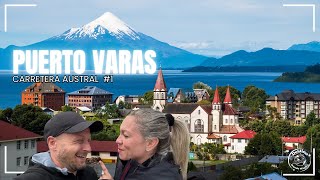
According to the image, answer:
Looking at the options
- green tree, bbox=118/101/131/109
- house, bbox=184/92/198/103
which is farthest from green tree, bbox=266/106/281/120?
green tree, bbox=118/101/131/109

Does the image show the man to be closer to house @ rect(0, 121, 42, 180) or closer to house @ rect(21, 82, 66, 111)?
house @ rect(0, 121, 42, 180)

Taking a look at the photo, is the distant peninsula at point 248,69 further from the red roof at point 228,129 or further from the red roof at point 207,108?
the red roof at point 228,129

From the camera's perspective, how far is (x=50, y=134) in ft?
3.38

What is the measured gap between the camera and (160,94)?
13297 millimetres

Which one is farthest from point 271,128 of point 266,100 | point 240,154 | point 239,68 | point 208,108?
point 239,68

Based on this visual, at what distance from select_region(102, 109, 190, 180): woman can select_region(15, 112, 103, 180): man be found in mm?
65

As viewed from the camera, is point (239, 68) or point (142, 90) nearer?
point (142, 90)

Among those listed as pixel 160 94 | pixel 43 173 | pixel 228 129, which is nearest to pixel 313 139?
pixel 228 129

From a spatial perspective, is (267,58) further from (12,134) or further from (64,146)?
(64,146)

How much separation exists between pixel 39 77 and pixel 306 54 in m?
7.53

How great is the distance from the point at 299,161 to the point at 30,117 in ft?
14.9

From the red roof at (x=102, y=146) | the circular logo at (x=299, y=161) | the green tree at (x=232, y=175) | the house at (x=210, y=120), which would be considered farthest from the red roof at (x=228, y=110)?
the green tree at (x=232, y=175)

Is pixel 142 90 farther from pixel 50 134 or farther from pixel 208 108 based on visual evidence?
pixel 50 134

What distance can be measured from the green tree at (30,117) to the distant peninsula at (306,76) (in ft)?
23.4
